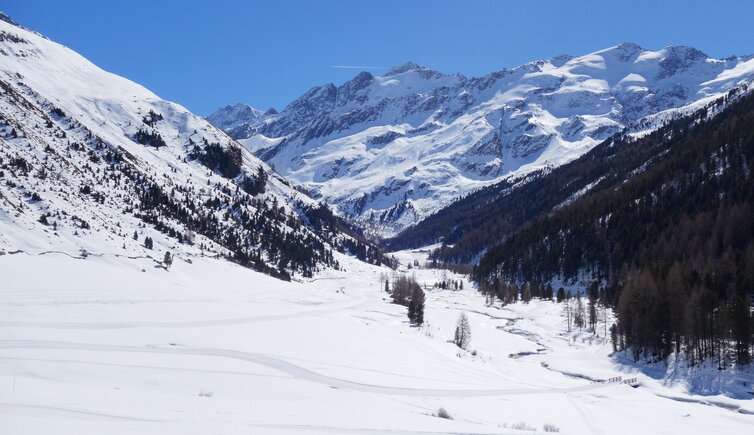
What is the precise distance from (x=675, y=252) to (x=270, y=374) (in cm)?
13514

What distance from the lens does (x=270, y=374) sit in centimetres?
3616

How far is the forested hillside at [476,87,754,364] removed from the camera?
69188 millimetres

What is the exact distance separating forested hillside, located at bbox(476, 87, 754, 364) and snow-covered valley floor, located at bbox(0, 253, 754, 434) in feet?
22.1

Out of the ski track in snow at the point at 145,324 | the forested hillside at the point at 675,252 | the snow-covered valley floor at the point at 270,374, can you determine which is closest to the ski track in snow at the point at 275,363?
the snow-covered valley floor at the point at 270,374

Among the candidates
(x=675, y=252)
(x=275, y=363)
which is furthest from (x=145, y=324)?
(x=675, y=252)

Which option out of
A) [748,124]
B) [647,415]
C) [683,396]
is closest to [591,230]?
[748,124]

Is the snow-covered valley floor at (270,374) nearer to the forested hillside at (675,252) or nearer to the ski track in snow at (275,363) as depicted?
the ski track in snow at (275,363)

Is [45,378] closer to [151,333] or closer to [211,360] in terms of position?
[211,360]

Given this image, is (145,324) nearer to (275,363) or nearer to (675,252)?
(275,363)

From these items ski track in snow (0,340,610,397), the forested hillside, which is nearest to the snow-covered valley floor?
ski track in snow (0,340,610,397)

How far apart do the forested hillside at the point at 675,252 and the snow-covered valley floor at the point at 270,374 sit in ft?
22.1

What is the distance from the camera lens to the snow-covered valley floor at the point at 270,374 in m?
20.8

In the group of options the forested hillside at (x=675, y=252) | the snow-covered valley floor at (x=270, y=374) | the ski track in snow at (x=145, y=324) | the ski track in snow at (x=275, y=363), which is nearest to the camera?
the snow-covered valley floor at (x=270, y=374)

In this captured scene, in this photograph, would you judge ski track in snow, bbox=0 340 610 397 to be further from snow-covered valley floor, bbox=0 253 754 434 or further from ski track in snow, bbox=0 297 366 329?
ski track in snow, bbox=0 297 366 329
